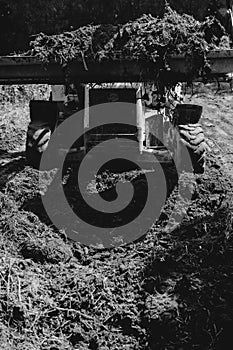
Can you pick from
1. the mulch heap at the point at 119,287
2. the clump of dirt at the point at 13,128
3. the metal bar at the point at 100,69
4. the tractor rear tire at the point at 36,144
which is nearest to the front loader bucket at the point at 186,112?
the metal bar at the point at 100,69

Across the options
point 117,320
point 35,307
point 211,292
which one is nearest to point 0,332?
point 35,307

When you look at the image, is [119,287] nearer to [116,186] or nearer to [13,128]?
[116,186]

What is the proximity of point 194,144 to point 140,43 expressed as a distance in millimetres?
1584

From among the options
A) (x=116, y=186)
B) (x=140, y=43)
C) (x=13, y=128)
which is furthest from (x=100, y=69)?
(x=13, y=128)

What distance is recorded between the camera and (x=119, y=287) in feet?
19.1

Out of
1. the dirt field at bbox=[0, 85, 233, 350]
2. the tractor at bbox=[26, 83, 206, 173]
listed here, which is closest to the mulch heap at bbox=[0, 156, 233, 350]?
the dirt field at bbox=[0, 85, 233, 350]

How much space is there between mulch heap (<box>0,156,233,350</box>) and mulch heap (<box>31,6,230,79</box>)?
5.17ft

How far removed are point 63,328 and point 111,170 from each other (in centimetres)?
314

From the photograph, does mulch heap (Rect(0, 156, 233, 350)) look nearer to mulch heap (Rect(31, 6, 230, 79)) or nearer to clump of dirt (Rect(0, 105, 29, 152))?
mulch heap (Rect(31, 6, 230, 79))

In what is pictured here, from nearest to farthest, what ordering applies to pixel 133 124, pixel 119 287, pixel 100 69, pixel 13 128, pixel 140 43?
pixel 119 287
pixel 140 43
pixel 100 69
pixel 133 124
pixel 13 128

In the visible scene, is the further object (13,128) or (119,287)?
(13,128)

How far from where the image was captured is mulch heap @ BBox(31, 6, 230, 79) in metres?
6.86

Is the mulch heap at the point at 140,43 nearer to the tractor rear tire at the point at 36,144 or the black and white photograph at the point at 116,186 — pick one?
the black and white photograph at the point at 116,186

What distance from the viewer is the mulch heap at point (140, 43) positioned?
22.5ft
